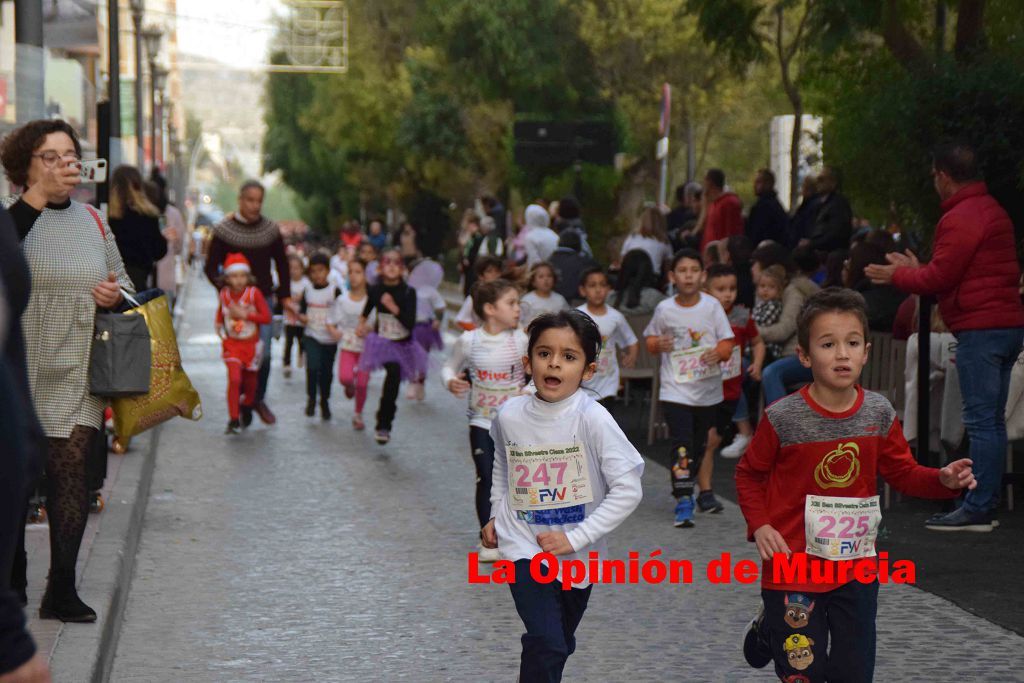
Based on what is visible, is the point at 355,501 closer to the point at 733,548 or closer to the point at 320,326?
the point at 733,548

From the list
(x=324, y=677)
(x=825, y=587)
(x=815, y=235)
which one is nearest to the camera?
(x=825, y=587)

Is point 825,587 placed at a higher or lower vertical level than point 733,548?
higher

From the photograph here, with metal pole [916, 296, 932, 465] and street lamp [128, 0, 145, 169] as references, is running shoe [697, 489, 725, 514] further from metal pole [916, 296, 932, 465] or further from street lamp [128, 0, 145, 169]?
street lamp [128, 0, 145, 169]

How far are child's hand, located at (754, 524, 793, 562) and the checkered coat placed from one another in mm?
2809

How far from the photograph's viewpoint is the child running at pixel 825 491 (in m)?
4.90

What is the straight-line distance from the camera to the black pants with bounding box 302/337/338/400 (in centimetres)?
1541

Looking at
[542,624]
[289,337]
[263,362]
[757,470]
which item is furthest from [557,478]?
[289,337]

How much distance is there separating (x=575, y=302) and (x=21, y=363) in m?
12.1

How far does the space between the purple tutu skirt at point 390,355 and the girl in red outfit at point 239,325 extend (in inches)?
32.1

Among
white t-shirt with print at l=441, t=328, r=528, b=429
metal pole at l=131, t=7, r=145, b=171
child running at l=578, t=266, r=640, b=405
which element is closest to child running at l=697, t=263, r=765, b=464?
child running at l=578, t=266, r=640, b=405

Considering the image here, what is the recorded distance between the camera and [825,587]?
4914 millimetres

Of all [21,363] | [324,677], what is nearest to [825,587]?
[324,677]

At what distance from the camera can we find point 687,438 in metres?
9.62

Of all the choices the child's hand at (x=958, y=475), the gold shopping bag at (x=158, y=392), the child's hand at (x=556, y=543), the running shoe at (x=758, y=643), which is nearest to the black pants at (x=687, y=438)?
the gold shopping bag at (x=158, y=392)
